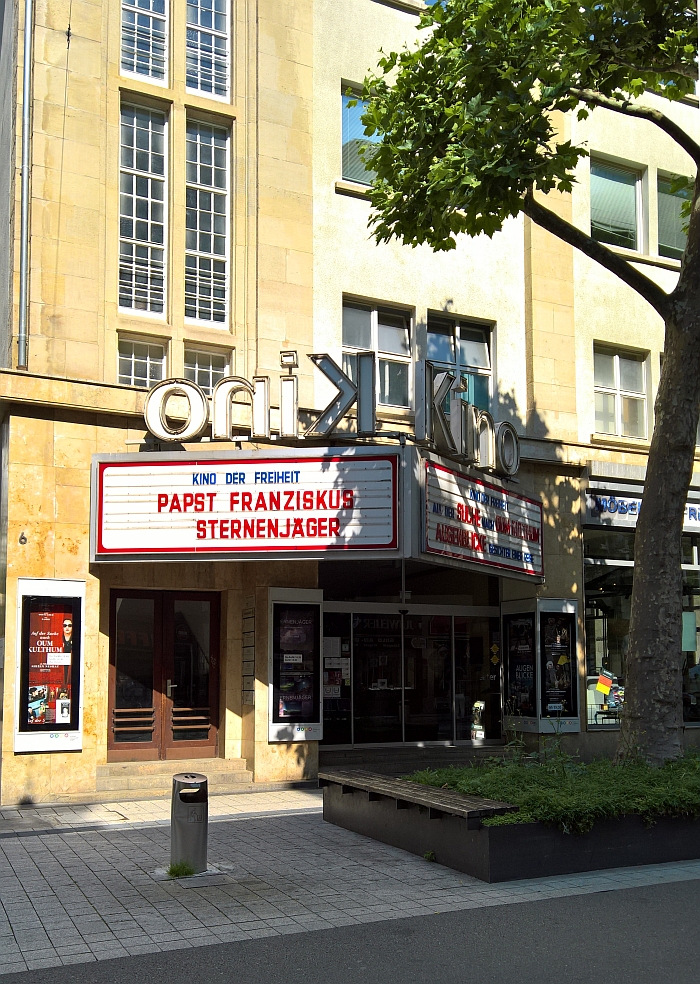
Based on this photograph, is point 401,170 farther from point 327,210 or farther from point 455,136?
point 327,210

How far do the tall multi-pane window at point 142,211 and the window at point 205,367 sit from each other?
904 millimetres

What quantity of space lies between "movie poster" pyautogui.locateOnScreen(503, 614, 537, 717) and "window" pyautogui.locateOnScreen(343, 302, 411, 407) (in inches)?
179

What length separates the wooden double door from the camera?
15.9 metres

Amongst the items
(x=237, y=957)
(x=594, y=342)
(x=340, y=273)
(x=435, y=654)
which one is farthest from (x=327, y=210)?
(x=237, y=957)

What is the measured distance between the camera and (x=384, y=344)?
18.5 metres

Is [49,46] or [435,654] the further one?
[435,654]

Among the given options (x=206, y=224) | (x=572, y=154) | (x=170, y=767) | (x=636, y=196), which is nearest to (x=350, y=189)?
(x=206, y=224)

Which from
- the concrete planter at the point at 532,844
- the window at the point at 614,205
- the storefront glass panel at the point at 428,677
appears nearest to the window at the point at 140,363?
the storefront glass panel at the point at 428,677

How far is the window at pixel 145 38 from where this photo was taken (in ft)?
55.0

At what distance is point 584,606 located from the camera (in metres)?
19.5

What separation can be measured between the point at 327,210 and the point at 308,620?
698 centimetres

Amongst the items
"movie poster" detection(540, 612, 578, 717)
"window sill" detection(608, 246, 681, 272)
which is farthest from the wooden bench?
"window sill" detection(608, 246, 681, 272)

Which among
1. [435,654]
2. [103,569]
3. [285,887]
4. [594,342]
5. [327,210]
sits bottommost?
[285,887]

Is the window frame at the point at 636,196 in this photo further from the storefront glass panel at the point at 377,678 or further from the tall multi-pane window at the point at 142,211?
the storefront glass panel at the point at 377,678
